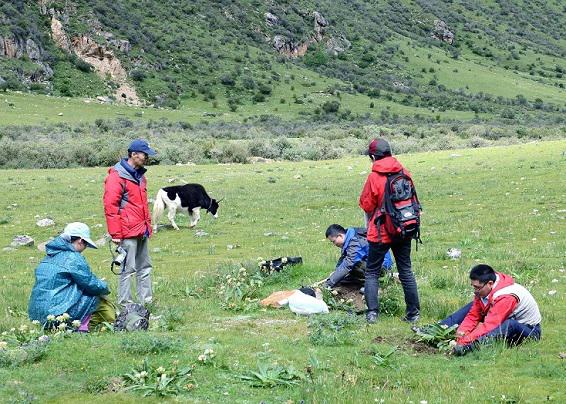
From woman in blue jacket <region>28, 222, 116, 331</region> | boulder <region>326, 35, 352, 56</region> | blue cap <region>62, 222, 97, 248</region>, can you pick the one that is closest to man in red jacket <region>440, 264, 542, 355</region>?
woman in blue jacket <region>28, 222, 116, 331</region>

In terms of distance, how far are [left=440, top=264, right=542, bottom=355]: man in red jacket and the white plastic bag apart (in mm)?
2329

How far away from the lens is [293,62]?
12431 centimetres

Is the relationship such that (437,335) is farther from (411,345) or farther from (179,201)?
(179,201)

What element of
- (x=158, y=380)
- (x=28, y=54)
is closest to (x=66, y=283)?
(x=158, y=380)

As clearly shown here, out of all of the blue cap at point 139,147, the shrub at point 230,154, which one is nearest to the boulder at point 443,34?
the shrub at point 230,154

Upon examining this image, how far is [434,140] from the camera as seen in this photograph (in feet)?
195

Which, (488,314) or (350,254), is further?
(350,254)

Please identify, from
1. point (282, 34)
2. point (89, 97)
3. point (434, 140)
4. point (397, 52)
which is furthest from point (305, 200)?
point (397, 52)

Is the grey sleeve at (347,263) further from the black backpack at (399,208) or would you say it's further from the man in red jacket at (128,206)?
the man in red jacket at (128,206)

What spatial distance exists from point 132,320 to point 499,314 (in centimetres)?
489

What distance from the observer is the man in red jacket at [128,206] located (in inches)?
432

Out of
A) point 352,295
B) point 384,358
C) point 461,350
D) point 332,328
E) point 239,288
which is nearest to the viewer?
point 384,358

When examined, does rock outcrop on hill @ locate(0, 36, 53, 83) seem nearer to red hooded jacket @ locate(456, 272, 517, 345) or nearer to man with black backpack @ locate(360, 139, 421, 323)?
man with black backpack @ locate(360, 139, 421, 323)

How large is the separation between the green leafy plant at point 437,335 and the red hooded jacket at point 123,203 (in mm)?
4945
